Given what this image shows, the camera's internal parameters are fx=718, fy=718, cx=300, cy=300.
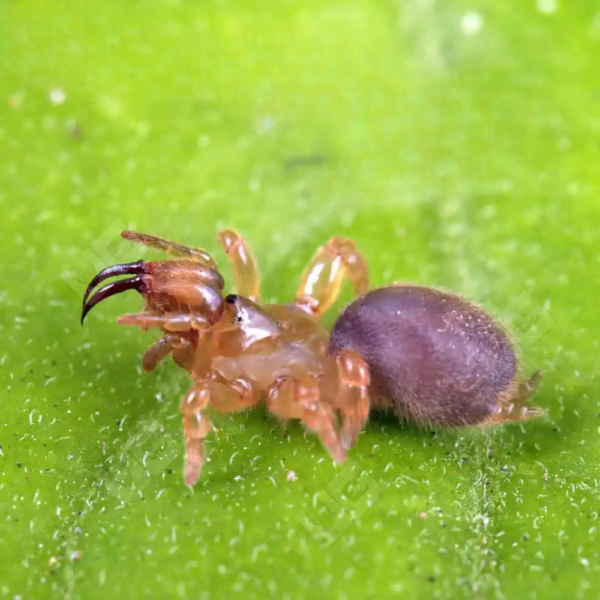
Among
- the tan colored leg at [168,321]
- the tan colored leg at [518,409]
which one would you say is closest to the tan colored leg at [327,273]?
the tan colored leg at [168,321]

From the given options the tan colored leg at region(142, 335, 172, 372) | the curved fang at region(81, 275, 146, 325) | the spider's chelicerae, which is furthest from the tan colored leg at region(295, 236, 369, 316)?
the curved fang at region(81, 275, 146, 325)

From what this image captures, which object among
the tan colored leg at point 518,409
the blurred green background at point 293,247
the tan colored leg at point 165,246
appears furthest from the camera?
the tan colored leg at point 165,246

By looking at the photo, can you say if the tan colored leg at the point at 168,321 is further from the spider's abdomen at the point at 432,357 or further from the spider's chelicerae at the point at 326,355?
the spider's abdomen at the point at 432,357

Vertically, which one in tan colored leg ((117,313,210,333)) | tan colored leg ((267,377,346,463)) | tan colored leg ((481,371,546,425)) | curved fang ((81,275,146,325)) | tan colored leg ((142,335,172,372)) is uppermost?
curved fang ((81,275,146,325))

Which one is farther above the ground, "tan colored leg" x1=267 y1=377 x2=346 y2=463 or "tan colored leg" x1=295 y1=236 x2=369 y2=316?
"tan colored leg" x1=295 y1=236 x2=369 y2=316

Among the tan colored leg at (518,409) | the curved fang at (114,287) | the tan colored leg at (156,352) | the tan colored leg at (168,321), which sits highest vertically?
the curved fang at (114,287)

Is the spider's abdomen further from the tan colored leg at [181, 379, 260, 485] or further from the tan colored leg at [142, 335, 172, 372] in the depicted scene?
the tan colored leg at [142, 335, 172, 372]

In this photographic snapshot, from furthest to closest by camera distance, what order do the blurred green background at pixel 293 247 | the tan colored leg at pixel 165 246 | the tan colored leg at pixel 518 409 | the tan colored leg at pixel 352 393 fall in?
the tan colored leg at pixel 165 246 < the tan colored leg at pixel 518 409 < the tan colored leg at pixel 352 393 < the blurred green background at pixel 293 247

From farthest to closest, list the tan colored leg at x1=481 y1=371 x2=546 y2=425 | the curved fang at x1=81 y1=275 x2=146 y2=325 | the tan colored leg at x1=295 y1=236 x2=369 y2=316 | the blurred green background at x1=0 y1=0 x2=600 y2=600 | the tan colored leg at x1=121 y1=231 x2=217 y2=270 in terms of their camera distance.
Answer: the tan colored leg at x1=295 y1=236 x2=369 y2=316
the tan colored leg at x1=121 y1=231 x2=217 y2=270
the curved fang at x1=81 y1=275 x2=146 y2=325
the tan colored leg at x1=481 y1=371 x2=546 y2=425
the blurred green background at x1=0 y1=0 x2=600 y2=600
